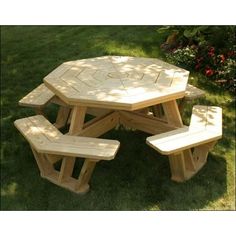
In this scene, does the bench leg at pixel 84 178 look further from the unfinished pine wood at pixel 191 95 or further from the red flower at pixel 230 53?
the red flower at pixel 230 53

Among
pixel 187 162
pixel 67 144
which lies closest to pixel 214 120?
pixel 187 162

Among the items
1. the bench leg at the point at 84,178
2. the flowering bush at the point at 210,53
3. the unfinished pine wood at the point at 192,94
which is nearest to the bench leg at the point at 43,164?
the bench leg at the point at 84,178

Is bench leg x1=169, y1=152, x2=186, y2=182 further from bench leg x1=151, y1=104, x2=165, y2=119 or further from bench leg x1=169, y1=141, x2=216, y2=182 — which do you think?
bench leg x1=151, y1=104, x2=165, y2=119

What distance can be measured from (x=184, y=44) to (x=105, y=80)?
12.8 feet

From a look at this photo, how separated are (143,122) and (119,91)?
0.92m

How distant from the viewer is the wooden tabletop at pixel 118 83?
459cm

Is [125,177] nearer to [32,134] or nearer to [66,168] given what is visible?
[66,168]

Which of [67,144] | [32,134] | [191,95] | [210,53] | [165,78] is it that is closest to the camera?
[67,144]

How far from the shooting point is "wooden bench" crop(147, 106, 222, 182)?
14.3ft

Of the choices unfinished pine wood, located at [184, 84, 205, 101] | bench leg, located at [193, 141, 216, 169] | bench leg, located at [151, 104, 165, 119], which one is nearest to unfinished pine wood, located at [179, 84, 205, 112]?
unfinished pine wood, located at [184, 84, 205, 101]

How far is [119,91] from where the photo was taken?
4785mm

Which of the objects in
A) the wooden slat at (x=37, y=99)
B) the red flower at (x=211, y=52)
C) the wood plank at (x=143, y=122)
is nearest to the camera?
the wood plank at (x=143, y=122)
